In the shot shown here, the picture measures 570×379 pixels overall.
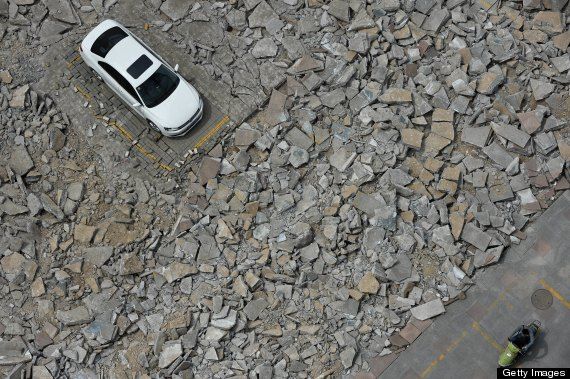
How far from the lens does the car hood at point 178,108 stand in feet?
49.4

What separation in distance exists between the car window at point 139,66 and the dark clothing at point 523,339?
438 inches

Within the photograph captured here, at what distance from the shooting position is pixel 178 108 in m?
15.1

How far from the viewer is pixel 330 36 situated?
16.2 m

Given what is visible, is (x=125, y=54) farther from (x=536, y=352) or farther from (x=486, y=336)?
(x=536, y=352)

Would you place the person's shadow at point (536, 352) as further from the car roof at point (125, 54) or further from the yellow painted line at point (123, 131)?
the car roof at point (125, 54)

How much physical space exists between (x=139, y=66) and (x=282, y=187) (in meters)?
4.83

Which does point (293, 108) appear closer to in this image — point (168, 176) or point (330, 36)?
point (330, 36)

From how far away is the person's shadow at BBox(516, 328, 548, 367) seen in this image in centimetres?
1400

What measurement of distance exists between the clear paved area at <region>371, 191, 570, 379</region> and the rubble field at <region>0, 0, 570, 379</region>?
37 cm

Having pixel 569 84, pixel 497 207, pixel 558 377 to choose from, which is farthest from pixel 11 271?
pixel 569 84

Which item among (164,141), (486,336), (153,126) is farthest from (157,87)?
(486,336)

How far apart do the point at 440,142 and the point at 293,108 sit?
3.96 meters

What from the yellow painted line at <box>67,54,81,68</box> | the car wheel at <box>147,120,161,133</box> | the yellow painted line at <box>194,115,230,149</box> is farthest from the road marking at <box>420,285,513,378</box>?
the yellow painted line at <box>67,54,81,68</box>

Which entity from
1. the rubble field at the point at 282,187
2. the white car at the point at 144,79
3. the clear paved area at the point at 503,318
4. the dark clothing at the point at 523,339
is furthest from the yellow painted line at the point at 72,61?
the dark clothing at the point at 523,339
